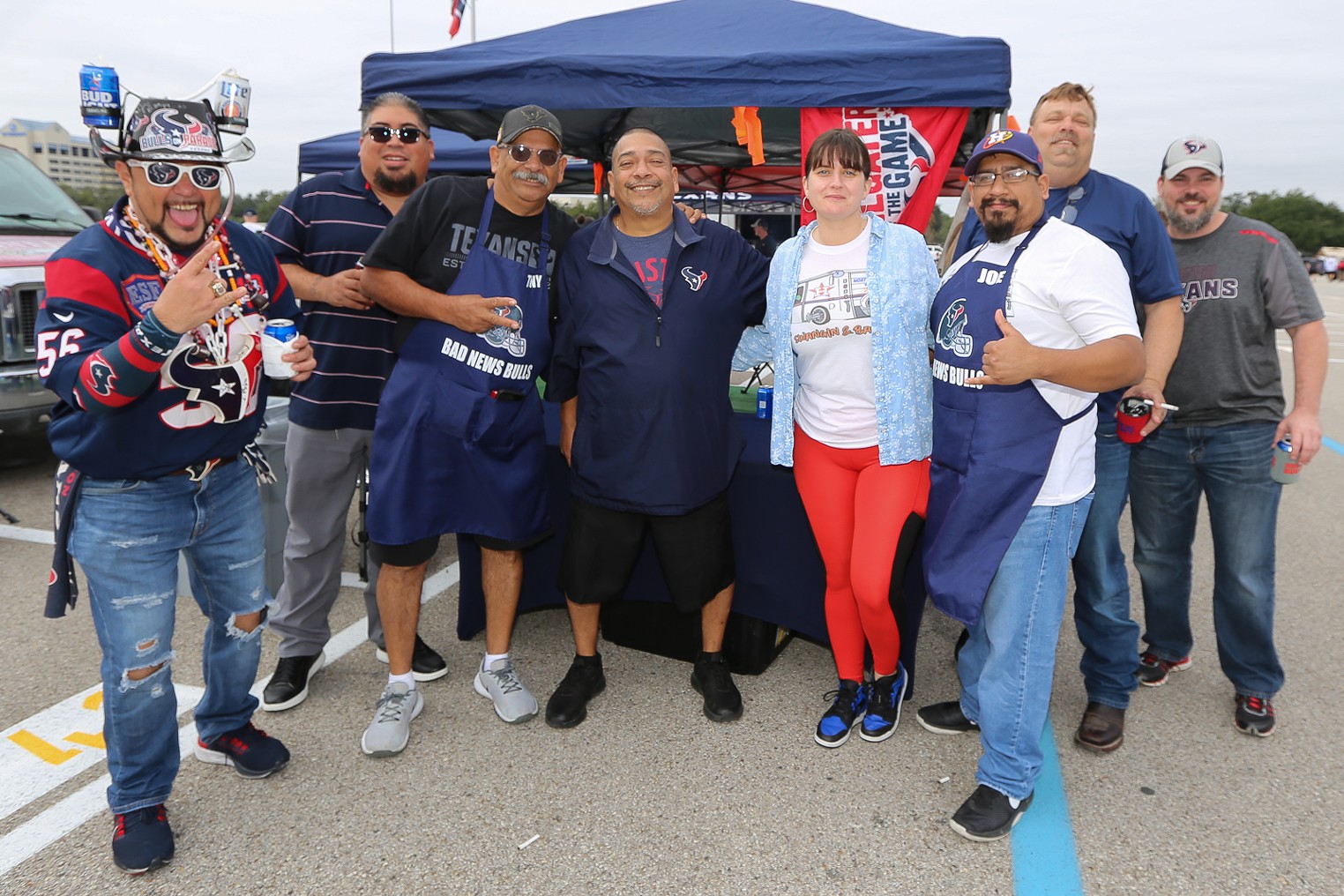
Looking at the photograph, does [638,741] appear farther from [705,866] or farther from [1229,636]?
[1229,636]

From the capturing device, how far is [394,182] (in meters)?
3.06

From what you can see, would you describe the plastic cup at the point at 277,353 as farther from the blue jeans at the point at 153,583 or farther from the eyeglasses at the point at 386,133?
the eyeglasses at the point at 386,133

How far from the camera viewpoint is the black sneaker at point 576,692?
295 cm

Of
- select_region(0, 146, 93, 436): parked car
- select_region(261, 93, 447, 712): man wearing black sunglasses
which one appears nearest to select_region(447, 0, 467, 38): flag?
select_region(0, 146, 93, 436): parked car

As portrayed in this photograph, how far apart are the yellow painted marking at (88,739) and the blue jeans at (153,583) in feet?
2.35

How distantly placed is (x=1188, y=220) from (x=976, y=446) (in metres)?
1.32

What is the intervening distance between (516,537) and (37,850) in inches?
62.1

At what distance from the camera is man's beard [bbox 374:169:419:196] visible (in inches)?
120

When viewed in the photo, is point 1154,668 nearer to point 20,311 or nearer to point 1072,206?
point 1072,206

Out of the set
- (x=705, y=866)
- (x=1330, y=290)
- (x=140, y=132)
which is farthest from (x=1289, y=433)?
(x=1330, y=290)

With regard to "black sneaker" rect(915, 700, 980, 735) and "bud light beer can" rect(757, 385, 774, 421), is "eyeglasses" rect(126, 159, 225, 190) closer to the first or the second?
"bud light beer can" rect(757, 385, 774, 421)

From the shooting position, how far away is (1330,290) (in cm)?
3719

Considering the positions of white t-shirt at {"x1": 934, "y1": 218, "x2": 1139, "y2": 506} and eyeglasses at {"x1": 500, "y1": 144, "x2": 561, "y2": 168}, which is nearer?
white t-shirt at {"x1": 934, "y1": 218, "x2": 1139, "y2": 506}

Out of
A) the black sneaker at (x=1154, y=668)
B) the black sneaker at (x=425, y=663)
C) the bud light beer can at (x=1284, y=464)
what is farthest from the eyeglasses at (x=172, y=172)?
the black sneaker at (x=1154, y=668)
